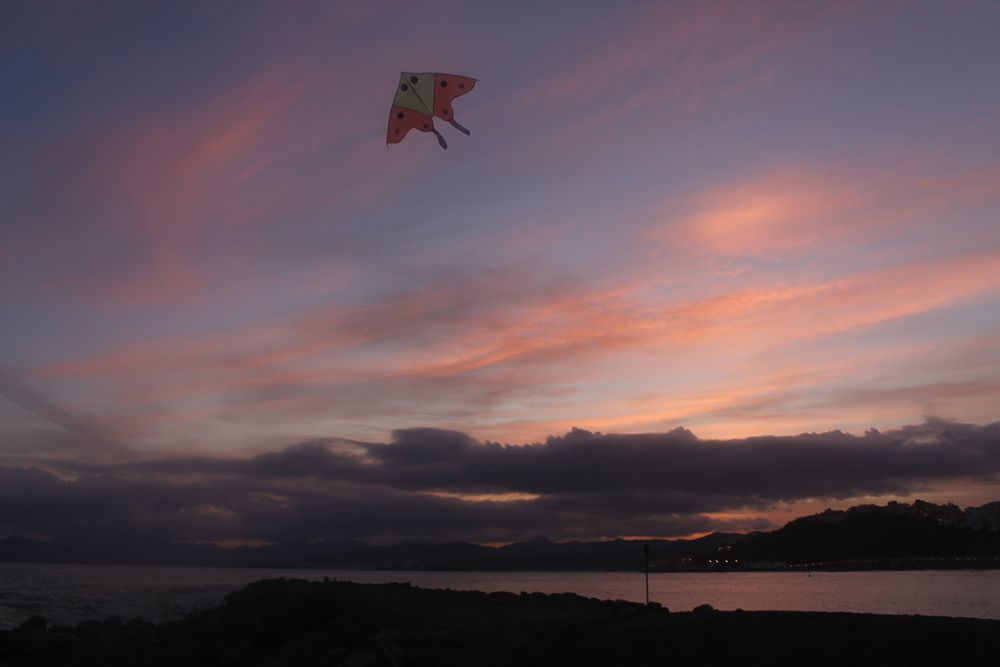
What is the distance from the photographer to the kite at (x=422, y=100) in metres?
15.1

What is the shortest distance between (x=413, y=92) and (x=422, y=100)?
269 mm

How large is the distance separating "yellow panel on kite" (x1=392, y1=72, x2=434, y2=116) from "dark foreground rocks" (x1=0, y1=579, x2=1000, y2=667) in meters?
12.2

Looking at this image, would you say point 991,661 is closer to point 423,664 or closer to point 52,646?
point 423,664

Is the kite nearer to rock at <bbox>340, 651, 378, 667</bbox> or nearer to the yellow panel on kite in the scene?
the yellow panel on kite

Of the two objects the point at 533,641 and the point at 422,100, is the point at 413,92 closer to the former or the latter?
the point at 422,100

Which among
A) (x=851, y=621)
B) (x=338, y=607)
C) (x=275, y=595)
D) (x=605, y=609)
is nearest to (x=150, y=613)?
(x=275, y=595)

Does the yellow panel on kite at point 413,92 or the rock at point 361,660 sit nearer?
the yellow panel on kite at point 413,92

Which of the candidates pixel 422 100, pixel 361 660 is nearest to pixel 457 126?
pixel 422 100

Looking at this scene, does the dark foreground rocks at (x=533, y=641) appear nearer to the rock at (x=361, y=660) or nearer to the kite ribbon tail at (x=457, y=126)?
the rock at (x=361, y=660)

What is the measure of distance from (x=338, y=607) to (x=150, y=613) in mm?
33213

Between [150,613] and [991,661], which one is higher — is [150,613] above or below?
below

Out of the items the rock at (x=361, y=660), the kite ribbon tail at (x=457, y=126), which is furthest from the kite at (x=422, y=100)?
the rock at (x=361, y=660)

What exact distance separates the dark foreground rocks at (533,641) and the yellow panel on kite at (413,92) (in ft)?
40.2

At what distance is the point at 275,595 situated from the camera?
119 ft
